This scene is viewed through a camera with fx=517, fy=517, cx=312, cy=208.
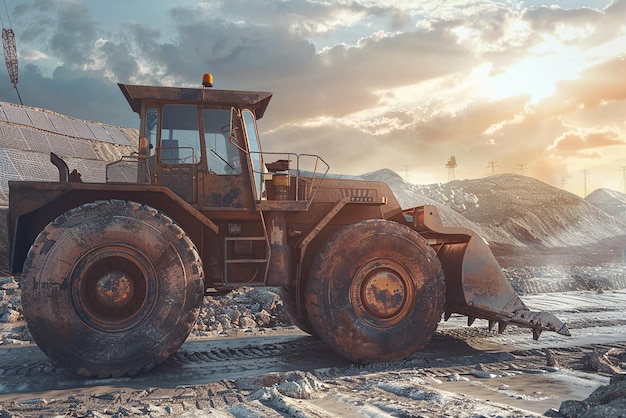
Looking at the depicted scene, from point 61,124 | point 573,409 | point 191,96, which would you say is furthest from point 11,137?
point 573,409

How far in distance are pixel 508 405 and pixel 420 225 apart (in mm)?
2918

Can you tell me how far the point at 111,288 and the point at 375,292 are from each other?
299 cm

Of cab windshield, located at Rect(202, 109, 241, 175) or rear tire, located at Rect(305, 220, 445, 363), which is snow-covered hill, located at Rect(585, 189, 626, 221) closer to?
rear tire, located at Rect(305, 220, 445, 363)

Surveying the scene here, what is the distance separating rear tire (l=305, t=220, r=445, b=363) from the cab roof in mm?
1984

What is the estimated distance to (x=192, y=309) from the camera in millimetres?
5586

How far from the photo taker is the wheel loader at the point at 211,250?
5.42 meters

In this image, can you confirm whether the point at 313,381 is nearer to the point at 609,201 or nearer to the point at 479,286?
the point at 479,286

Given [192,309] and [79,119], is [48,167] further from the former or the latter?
[192,309]

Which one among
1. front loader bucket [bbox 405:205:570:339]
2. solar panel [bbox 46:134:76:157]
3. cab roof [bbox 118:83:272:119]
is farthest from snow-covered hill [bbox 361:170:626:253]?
cab roof [bbox 118:83:272:119]

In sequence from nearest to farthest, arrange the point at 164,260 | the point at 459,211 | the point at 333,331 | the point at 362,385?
the point at 362,385
the point at 164,260
the point at 333,331
the point at 459,211

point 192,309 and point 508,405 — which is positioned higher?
point 192,309

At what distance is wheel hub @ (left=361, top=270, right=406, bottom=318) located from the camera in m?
6.22

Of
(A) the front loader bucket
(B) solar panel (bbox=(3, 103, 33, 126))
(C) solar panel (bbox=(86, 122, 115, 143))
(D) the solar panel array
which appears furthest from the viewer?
(C) solar panel (bbox=(86, 122, 115, 143))

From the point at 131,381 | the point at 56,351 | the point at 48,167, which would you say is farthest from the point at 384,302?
the point at 48,167
